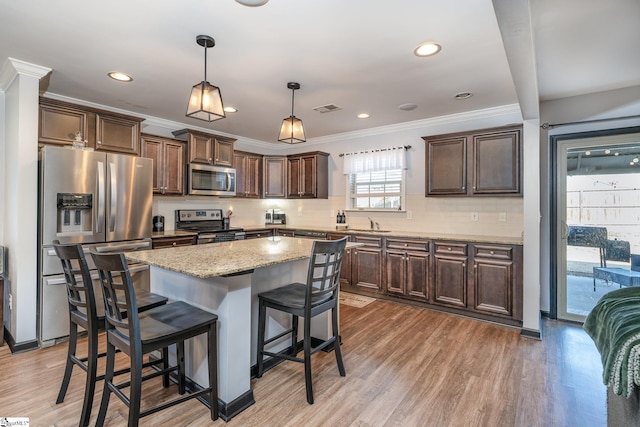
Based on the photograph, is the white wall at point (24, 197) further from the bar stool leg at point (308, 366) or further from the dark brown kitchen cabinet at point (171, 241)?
the bar stool leg at point (308, 366)

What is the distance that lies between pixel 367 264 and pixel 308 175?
74.0 inches

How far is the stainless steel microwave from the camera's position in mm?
4586

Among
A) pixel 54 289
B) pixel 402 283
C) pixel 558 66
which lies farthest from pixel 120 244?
pixel 558 66

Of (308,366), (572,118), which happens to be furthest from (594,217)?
(308,366)

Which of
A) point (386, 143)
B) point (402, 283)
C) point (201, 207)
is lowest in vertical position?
point (402, 283)

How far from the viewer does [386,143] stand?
16.4 feet

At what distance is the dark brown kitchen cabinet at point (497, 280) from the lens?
11.2 feet

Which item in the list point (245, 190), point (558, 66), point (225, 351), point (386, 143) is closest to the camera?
point (225, 351)

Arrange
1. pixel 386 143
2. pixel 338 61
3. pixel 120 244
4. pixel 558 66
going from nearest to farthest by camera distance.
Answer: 1. pixel 338 61
2. pixel 558 66
3. pixel 120 244
4. pixel 386 143

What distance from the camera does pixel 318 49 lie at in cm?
251

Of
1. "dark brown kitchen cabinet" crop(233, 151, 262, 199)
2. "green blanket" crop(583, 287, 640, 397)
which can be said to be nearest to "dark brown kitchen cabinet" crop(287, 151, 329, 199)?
"dark brown kitchen cabinet" crop(233, 151, 262, 199)

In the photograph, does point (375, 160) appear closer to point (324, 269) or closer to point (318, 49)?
point (318, 49)

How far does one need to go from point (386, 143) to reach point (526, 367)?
3.41m

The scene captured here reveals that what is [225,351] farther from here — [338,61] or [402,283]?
[402,283]
